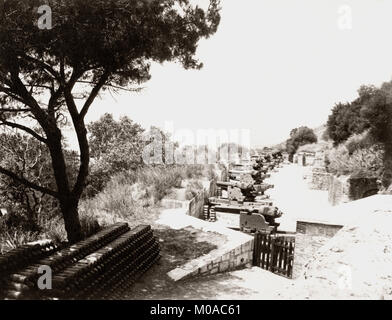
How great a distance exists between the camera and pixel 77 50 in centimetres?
593

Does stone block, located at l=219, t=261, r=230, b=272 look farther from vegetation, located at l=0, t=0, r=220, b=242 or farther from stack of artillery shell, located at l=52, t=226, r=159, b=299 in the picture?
vegetation, located at l=0, t=0, r=220, b=242

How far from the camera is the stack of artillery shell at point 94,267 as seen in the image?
16.2 feet

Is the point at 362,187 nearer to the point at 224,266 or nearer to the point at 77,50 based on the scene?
the point at 224,266

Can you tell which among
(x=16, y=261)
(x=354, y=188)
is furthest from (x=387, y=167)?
(x=16, y=261)

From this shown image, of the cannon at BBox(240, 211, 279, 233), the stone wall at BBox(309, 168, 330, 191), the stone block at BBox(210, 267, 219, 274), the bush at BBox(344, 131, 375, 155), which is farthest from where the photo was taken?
the stone wall at BBox(309, 168, 330, 191)

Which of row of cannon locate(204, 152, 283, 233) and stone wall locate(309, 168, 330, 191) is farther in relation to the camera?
stone wall locate(309, 168, 330, 191)

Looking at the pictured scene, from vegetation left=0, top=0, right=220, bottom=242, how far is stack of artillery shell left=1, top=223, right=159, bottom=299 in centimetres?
92

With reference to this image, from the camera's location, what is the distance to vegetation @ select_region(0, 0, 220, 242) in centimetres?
561

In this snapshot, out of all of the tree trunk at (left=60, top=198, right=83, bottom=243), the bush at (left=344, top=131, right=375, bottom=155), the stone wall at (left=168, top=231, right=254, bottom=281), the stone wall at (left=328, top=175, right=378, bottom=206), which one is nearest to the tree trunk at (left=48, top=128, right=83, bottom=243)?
the tree trunk at (left=60, top=198, right=83, bottom=243)

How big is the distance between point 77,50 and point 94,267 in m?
3.37

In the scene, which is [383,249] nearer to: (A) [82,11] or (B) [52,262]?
(B) [52,262]

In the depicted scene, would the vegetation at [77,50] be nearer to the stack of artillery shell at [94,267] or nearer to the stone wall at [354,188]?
the stack of artillery shell at [94,267]

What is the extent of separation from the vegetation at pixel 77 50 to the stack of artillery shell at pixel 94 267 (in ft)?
3.02

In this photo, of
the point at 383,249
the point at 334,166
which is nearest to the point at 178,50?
the point at 383,249
